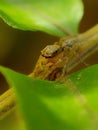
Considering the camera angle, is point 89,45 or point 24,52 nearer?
point 89,45

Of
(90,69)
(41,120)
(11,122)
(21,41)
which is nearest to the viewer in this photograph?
(41,120)

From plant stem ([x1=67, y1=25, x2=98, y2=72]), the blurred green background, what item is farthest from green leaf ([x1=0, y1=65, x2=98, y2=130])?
the blurred green background

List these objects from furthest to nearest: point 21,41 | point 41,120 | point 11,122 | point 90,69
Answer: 1. point 21,41
2. point 11,122
3. point 90,69
4. point 41,120

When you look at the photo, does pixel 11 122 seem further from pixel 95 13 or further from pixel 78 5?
pixel 78 5

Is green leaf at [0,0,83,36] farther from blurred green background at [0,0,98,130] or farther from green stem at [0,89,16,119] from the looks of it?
blurred green background at [0,0,98,130]

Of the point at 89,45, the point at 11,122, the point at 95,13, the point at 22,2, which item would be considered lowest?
the point at 89,45

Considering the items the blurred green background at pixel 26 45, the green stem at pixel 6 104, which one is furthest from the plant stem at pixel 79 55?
the blurred green background at pixel 26 45

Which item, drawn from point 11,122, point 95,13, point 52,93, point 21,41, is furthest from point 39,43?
point 52,93
